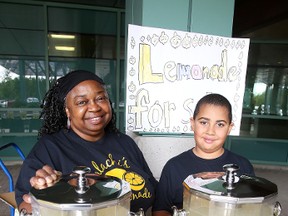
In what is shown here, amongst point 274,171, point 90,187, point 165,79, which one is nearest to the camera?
point 90,187

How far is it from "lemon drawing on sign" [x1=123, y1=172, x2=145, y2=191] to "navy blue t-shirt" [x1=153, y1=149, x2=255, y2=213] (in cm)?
8

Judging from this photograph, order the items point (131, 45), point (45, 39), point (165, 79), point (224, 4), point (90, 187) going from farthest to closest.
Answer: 1. point (45, 39)
2. point (224, 4)
3. point (165, 79)
4. point (131, 45)
5. point (90, 187)

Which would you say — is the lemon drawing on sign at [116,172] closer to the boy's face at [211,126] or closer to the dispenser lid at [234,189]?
the boy's face at [211,126]

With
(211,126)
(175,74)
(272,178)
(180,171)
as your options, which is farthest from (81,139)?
(272,178)

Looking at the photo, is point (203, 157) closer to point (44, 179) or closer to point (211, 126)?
point (211, 126)

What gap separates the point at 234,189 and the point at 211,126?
18.0 inches

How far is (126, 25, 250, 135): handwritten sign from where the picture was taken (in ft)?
5.16

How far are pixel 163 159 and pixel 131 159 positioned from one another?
2.07ft

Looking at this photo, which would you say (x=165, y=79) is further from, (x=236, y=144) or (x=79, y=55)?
(x=236, y=144)

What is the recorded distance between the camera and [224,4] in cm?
184

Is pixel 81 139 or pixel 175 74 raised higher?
pixel 175 74

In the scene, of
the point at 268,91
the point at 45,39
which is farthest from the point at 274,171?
the point at 45,39

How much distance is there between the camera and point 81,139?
108 cm

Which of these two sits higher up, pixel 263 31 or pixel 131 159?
pixel 263 31
